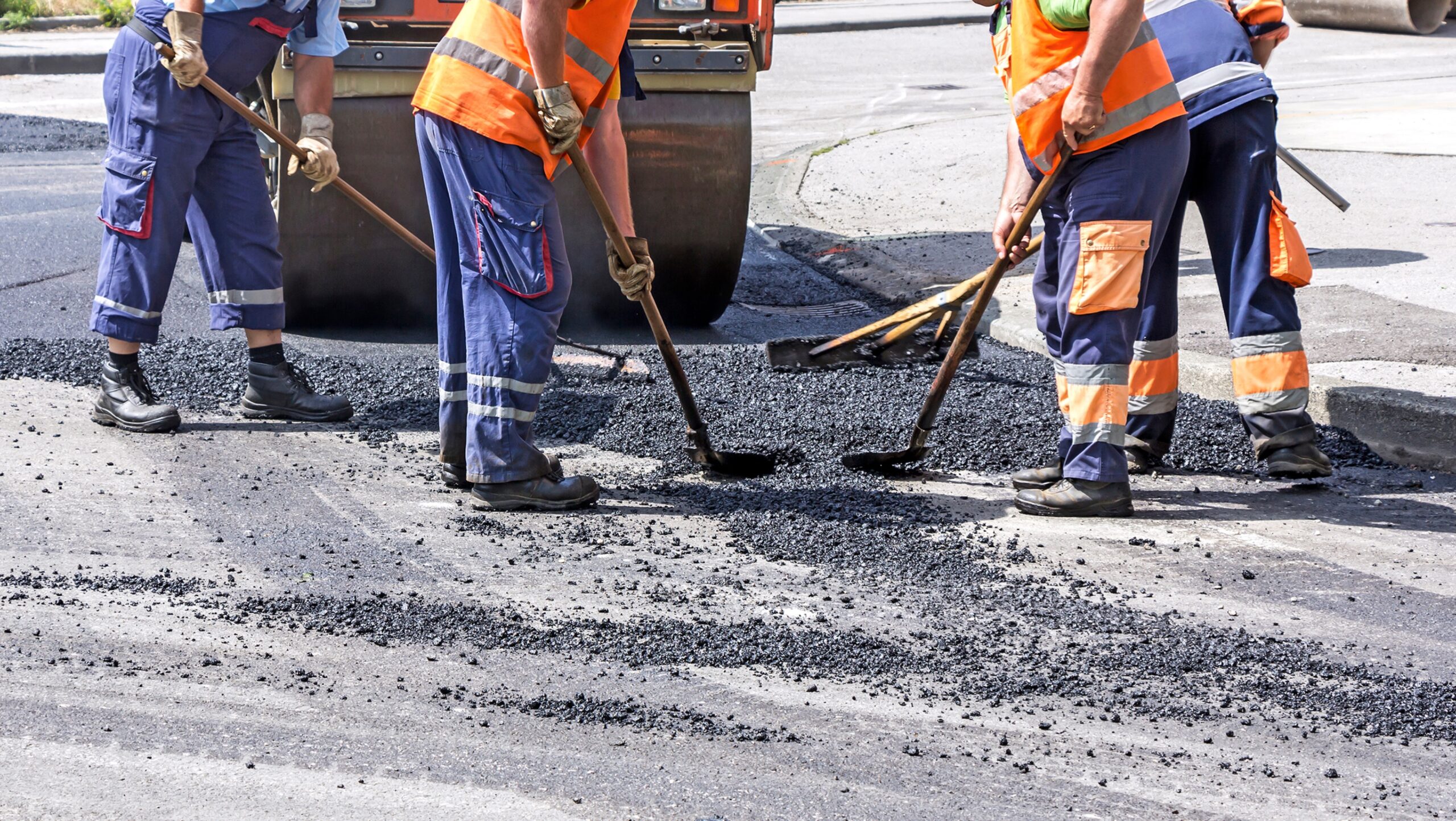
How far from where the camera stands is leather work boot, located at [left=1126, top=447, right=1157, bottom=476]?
4484 mm

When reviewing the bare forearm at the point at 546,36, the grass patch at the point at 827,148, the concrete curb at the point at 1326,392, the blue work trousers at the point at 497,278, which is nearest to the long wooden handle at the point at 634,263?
the blue work trousers at the point at 497,278

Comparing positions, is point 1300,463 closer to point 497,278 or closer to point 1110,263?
point 1110,263

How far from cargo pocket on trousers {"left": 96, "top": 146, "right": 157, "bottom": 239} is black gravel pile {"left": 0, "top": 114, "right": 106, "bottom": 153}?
5943 mm

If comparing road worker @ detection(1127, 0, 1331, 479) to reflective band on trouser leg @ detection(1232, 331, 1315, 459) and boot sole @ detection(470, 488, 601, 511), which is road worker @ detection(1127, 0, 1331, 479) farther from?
boot sole @ detection(470, 488, 601, 511)

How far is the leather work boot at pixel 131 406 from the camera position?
467 centimetres

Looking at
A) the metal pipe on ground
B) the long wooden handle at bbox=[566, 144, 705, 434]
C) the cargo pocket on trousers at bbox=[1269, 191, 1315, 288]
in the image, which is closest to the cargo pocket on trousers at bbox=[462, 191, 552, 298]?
the long wooden handle at bbox=[566, 144, 705, 434]

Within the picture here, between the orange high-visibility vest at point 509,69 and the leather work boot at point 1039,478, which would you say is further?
the leather work boot at point 1039,478

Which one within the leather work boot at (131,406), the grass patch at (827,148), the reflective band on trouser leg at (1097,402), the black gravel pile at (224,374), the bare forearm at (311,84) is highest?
the bare forearm at (311,84)

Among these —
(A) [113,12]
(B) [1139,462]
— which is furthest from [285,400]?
(A) [113,12]

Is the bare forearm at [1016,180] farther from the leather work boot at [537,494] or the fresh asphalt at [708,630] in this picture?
the leather work boot at [537,494]

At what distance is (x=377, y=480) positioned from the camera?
4289 mm

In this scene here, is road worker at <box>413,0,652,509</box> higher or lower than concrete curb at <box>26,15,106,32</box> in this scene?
higher

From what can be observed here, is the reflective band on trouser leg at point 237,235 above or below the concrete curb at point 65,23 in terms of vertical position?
above

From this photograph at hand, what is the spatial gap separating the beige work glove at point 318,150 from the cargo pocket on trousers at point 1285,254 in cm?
291
